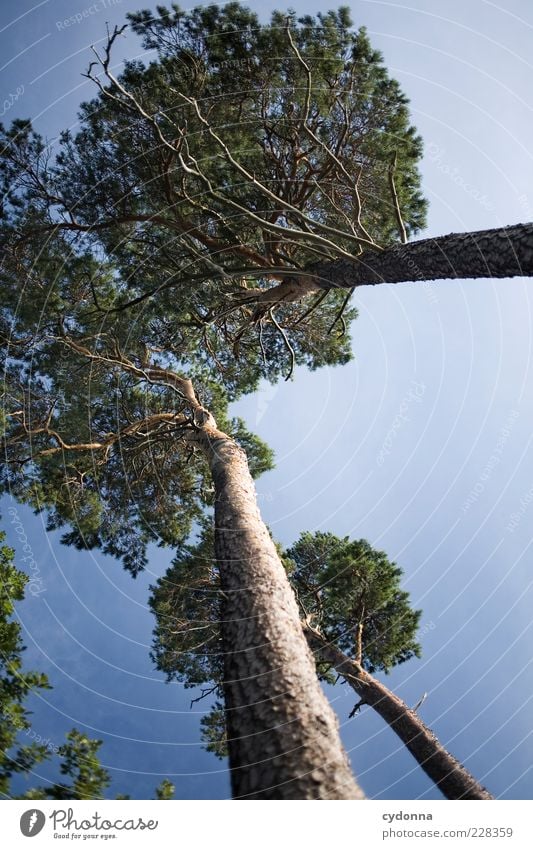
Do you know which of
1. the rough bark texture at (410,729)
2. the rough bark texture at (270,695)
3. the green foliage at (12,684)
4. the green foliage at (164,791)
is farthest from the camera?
the rough bark texture at (410,729)

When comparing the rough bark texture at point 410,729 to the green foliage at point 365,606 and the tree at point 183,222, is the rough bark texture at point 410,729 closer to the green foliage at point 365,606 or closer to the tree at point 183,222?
the green foliage at point 365,606

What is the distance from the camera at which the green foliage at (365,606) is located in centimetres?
853

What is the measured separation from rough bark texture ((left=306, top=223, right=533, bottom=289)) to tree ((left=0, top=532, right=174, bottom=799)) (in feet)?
A: 15.4

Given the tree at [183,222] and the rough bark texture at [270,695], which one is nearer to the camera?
the rough bark texture at [270,695]

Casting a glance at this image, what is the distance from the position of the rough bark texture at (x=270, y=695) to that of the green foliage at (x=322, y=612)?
15.4 feet

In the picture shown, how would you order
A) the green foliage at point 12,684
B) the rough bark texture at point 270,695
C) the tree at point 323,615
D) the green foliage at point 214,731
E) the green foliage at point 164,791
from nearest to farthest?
1. the rough bark texture at point 270,695
2. the green foliage at point 12,684
3. the green foliage at point 164,791
4. the tree at point 323,615
5. the green foliage at point 214,731

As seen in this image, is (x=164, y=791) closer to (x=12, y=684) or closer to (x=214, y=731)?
(x=12, y=684)

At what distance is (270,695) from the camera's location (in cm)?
255

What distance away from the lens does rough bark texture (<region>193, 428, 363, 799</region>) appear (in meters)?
2.09

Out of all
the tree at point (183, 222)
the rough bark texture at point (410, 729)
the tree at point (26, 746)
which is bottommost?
the rough bark texture at point (410, 729)

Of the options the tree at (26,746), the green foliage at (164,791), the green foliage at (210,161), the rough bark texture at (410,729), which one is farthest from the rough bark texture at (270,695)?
the rough bark texture at (410,729)

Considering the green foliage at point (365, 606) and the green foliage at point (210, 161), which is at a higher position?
the green foliage at point (210, 161)

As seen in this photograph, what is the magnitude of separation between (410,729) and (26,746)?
5305 mm

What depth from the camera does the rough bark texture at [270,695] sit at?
2.09 m
